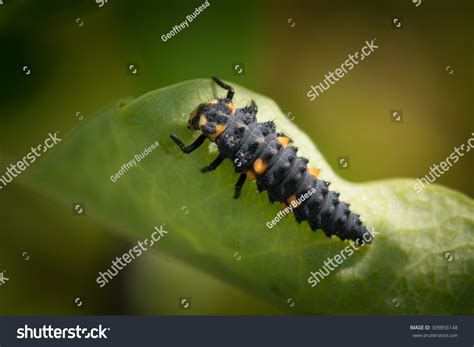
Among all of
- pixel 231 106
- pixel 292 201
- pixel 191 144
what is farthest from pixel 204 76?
pixel 292 201

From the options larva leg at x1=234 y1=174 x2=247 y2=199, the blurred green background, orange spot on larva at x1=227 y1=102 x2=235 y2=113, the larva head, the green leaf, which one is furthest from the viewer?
the blurred green background

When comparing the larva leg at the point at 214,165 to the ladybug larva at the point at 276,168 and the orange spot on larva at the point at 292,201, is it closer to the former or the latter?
the ladybug larva at the point at 276,168

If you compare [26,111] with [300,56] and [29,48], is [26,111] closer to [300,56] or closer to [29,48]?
[29,48]

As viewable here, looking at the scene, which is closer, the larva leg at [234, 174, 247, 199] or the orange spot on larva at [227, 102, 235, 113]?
the larva leg at [234, 174, 247, 199]

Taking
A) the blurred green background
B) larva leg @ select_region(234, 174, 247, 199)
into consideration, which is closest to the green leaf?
larva leg @ select_region(234, 174, 247, 199)

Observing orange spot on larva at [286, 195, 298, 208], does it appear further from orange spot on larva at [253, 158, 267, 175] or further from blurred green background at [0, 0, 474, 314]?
blurred green background at [0, 0, 474, 314]

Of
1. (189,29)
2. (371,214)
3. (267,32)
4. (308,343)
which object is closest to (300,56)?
(267,32)

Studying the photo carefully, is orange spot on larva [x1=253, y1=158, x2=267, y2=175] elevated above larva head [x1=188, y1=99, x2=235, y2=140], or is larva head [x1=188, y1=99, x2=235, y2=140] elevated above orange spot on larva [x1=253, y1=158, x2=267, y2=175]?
larva head [x1=188, y1=99, x2=235, y2=140]
